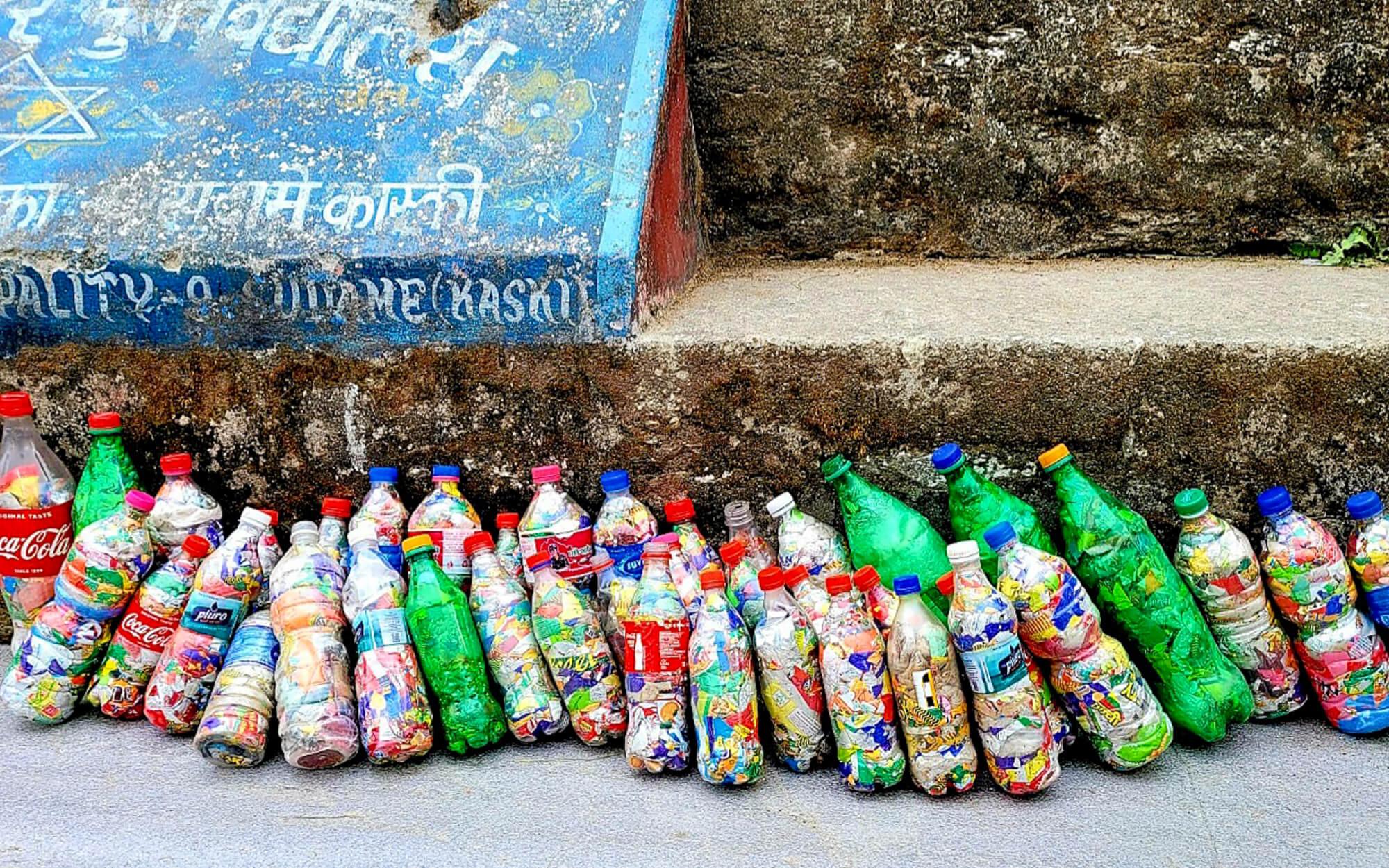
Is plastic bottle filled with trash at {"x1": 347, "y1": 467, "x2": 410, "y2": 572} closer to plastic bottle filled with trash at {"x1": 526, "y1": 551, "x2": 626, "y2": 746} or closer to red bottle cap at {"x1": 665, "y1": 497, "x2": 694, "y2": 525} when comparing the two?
plastic bottle filled with trash at {"x1": 526, "y1": 551, "x2": 626, "y2": 746}

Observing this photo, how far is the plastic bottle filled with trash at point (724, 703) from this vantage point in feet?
8.13

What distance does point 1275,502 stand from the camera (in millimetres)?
2652

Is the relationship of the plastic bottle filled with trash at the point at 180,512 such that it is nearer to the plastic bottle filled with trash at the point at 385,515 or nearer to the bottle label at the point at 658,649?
the plastic bottle filled with trash at the point at 385,515

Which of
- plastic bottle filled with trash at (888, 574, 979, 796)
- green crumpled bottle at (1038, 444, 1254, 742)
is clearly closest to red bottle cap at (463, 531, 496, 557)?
plastic bottle filled with trash at (888, 574, 979, 796)

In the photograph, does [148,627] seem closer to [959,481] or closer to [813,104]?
[959,481]

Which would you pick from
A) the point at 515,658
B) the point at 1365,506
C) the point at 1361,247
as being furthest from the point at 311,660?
the point at 1361,247

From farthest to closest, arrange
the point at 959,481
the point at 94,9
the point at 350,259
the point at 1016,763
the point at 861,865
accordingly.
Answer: the point at 94,9, the point at 350,259, the point at 959,481, the point at 1016,763, the point at 861,865

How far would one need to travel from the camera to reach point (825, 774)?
2547mm

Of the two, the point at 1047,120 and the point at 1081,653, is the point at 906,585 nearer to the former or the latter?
the point at 1081,653

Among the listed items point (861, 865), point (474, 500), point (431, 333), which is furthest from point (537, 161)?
point (861, 865)

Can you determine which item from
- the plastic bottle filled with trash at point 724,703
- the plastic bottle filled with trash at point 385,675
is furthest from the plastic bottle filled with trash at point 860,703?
the plastic bottle filled with trash at point 385,675

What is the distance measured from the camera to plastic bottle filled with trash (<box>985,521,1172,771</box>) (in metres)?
2.45

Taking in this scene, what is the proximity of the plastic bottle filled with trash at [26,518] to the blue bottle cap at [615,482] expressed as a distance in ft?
4.34

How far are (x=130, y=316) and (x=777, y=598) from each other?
172cm
